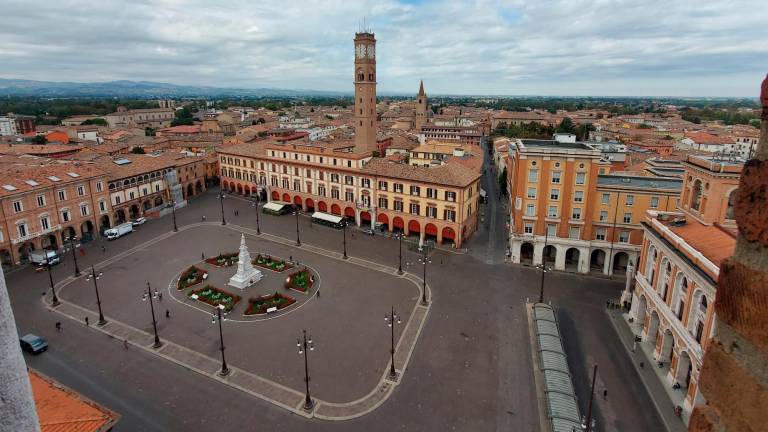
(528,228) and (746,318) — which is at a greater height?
(746,318)

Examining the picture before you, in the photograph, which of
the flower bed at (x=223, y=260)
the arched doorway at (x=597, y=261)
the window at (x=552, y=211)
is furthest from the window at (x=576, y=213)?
the flower bed at (x=223, y=260)

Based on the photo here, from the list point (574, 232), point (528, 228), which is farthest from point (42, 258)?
point (574, 232)

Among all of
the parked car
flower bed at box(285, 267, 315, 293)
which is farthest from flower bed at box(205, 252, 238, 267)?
the parked car

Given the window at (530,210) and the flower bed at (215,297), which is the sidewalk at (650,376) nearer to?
the window at (530,210)

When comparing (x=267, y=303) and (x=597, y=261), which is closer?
(x=267, y=303)

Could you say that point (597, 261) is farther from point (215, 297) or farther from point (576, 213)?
point (215, 297)

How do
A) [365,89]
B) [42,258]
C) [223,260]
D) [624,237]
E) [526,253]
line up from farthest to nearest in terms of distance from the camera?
1. [365,89]
2. [526,253]
3. [223,260]
4. [42,258]
5. [624,237]

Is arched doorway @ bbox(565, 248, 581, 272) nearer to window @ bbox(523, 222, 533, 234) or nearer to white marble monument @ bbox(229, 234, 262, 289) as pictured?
window @ bbox(523, 222, 533, 234)
